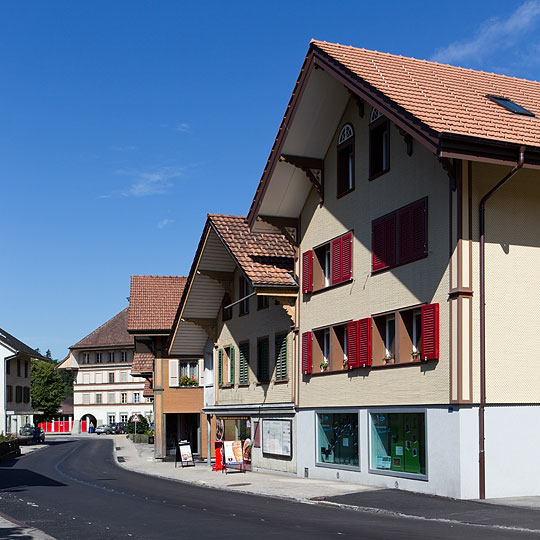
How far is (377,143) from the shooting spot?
25469 millimetres

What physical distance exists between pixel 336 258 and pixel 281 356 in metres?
5.89

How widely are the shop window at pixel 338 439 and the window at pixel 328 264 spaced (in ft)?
13.3

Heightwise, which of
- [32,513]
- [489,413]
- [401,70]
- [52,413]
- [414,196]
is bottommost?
[52,413]

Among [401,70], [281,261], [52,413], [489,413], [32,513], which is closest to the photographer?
[32,513]

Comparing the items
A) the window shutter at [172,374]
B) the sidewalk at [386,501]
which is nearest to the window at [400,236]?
the sidewalk at [386,501]

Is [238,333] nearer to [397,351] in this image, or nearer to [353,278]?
[353,278]

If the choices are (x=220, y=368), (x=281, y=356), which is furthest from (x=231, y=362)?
(x=281, y=356)

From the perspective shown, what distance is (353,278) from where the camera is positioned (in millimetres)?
26016

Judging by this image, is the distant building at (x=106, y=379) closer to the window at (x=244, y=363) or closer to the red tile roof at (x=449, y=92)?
the window at (x=244, y=363)

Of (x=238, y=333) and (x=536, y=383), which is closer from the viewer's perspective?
(x=536, y=383)

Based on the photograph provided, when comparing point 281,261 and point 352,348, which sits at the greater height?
point 281,261

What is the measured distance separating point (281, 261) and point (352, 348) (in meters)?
6.72

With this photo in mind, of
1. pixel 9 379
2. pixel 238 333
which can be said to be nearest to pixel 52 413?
pixel 9 379

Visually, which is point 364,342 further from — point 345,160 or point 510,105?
point 510,105
